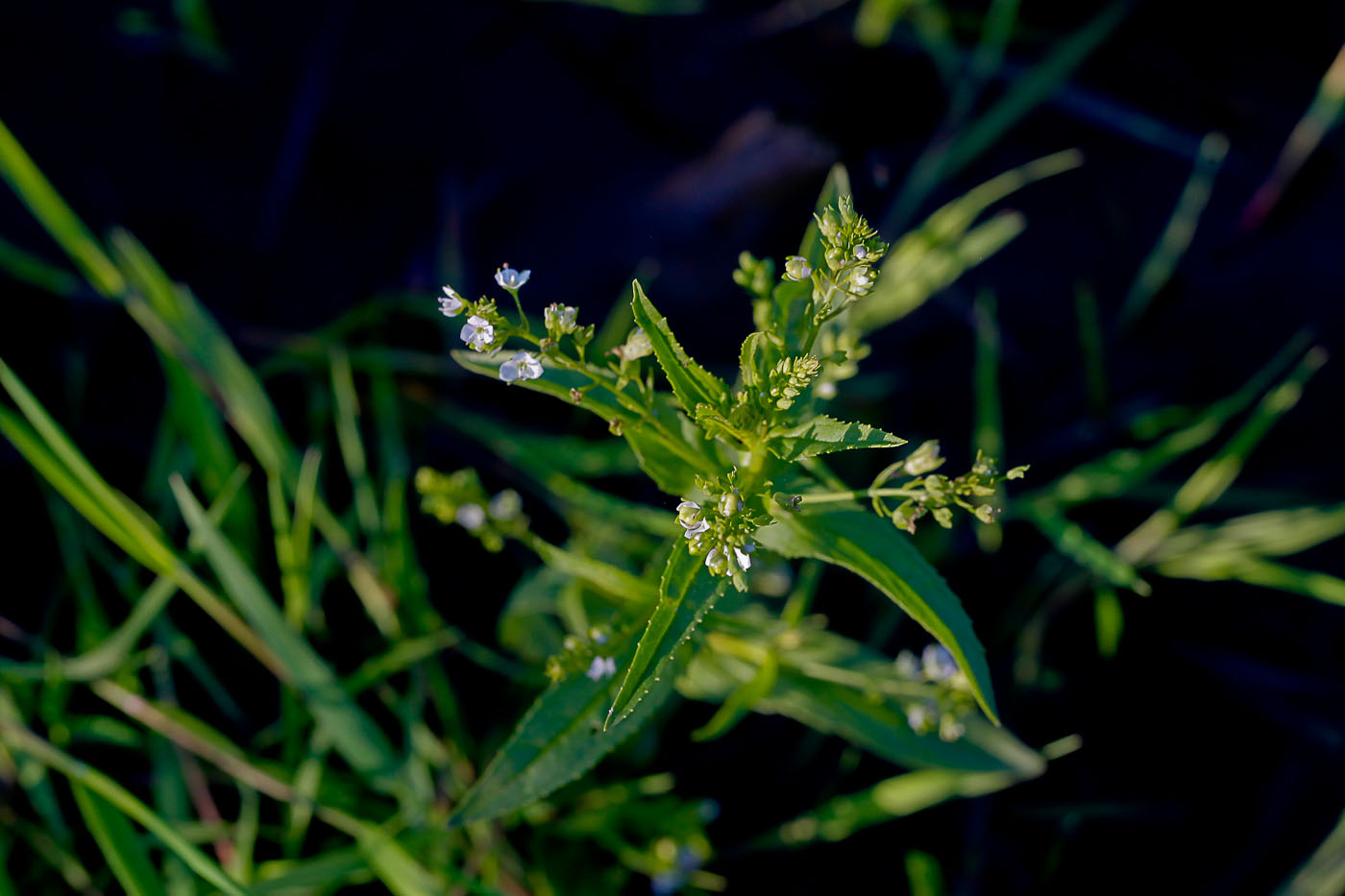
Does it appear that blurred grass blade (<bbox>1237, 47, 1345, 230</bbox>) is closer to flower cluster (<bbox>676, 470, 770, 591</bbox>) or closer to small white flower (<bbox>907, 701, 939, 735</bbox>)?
small white flower (<bbox>907, 701, 939, 735</bbox>)

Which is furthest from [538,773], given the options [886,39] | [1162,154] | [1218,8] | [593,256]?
[1218,8]

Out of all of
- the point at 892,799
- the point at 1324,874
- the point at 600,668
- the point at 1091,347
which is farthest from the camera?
the point at 1091,347

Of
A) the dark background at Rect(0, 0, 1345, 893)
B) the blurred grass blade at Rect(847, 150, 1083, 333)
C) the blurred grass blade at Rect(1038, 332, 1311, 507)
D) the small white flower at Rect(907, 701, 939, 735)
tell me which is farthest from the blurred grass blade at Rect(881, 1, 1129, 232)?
the small white flower at Rect(907, 701, 939, 735)

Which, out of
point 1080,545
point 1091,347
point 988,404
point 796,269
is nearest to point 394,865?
point 796,269

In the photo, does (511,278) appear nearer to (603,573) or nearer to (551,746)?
(603,573)

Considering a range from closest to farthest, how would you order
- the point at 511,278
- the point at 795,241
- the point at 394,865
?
the point at 511,278, the point at 394,865, the point at 795,241
